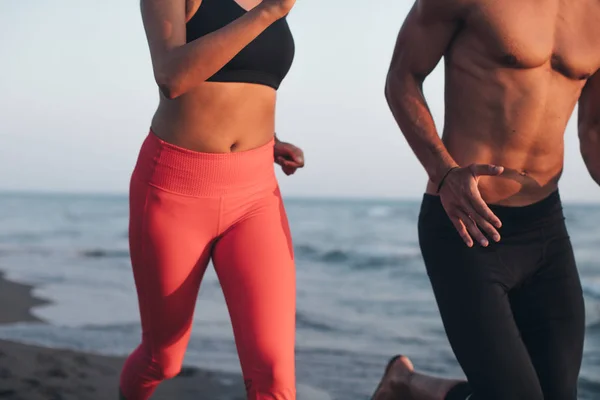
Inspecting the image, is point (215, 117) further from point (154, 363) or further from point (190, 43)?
point (154, 363)

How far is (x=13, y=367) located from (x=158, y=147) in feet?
10.8

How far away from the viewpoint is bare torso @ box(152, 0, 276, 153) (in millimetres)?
2945

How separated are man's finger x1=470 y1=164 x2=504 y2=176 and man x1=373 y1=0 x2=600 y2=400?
0.49 feet

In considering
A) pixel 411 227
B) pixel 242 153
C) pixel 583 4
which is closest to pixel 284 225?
pixel 242 153

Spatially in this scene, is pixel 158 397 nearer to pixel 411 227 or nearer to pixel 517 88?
pixel 517 88

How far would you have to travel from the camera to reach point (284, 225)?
315cm

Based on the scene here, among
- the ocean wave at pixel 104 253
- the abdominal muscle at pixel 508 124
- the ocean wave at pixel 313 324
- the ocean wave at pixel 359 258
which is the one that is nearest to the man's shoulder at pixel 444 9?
the abdominal muscle at pixel 508 124

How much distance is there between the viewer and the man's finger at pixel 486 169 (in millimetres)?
2600

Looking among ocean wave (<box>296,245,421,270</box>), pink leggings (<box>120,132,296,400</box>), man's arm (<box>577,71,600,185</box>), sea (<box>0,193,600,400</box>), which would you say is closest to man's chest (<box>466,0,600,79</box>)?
man's arm (<box>577,71,600,185</box>)

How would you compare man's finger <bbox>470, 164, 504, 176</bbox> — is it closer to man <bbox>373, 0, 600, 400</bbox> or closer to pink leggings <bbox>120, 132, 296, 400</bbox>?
man <bbox>373, 0, 600, 400</bbox>

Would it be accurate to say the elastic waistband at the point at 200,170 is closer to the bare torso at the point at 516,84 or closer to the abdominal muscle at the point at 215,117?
the abdominal muscle at the point at 215,117

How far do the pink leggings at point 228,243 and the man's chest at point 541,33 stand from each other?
2.93 ft

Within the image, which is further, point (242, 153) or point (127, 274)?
point (127, 274)

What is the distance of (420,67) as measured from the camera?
311 centimetres
